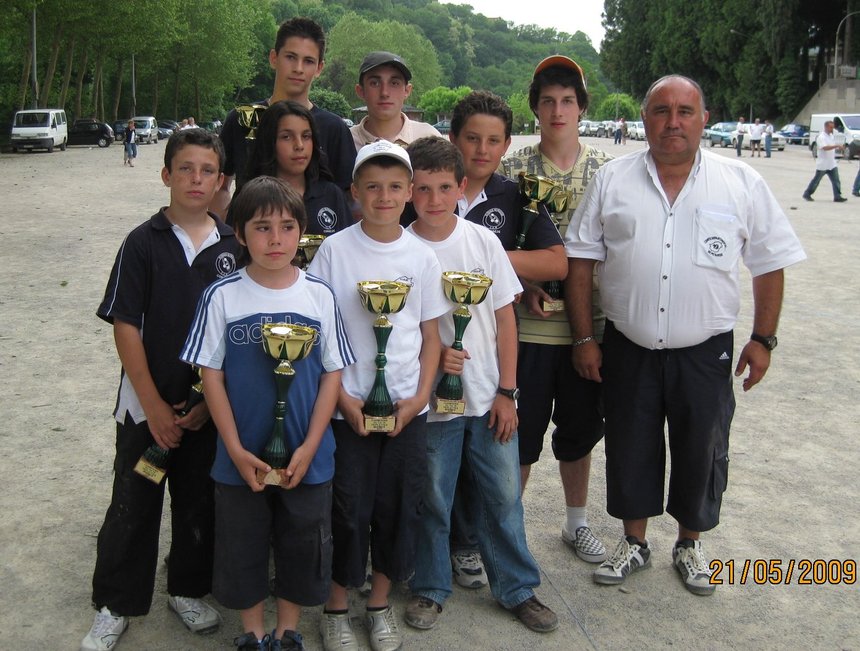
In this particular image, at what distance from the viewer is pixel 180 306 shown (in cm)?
337

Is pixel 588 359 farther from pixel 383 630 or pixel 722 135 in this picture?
pixel 722 135

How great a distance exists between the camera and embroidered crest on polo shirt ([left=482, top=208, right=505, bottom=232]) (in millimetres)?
3898

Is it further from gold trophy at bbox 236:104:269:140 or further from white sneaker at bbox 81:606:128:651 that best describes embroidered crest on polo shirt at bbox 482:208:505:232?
white sneaker at bbox 81:606:128:651

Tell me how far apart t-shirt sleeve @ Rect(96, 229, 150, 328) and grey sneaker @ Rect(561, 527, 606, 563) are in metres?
2.38

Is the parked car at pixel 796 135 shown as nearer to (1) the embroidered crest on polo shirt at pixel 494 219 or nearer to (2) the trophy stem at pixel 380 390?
(1) the embroidered crest on polo shirt at pixel 494 219

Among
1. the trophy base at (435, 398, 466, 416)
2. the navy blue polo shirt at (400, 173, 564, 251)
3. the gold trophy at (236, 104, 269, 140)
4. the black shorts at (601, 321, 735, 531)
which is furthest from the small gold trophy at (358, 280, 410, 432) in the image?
the gold trophy at (236, 104, 269, 140)

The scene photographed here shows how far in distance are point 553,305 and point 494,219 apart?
0.50 m

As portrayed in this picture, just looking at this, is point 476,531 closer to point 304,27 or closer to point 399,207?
point 399,207

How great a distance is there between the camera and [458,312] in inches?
136

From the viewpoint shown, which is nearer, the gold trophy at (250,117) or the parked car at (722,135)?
the gold trophy at (250,117)

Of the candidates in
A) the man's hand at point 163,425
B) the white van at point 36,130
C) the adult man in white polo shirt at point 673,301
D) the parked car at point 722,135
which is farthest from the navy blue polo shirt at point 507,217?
the parked car at point 722,135

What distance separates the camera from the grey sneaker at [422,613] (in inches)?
142

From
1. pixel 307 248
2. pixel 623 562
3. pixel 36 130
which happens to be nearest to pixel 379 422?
pixel 307 248

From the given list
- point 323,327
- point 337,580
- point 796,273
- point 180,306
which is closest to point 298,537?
point 337,580
